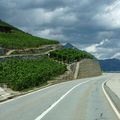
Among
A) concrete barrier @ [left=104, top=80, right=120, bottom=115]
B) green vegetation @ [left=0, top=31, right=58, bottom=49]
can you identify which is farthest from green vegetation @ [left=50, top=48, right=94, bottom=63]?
concrete barrier @ [left=104, top=80, right=120, bottom=115]

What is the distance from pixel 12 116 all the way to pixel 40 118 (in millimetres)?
1665

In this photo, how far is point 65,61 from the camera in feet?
361

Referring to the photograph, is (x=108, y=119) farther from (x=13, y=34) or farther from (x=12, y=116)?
(x=13, y=34)

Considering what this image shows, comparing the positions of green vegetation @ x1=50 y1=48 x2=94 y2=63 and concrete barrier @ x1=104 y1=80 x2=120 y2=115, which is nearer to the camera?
concrete barrier @ x1=104 y1=80 x2=120 y2=115

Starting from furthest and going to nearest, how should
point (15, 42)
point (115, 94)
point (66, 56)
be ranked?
point (66, 56) < point (15, 42) < point (115, 94)

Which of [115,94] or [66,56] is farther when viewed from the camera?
[66,56]

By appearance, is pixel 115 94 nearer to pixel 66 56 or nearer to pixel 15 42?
pixel 15 42

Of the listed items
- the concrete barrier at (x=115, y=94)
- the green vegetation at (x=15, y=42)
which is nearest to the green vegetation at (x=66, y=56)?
the green vegetation at (x=15, y=42)

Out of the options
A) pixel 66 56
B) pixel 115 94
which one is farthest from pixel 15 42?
pixel 115 94

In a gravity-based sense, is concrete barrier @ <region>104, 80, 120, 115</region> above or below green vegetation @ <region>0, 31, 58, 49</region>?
below

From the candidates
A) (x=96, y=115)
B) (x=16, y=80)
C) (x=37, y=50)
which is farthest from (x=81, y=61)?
(x=96, y=115)

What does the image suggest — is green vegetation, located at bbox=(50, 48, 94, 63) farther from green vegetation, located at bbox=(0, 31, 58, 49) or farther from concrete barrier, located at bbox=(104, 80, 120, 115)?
concrete barrier, located at bbox=(104, 80, 120, 115)

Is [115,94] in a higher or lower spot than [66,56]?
lower

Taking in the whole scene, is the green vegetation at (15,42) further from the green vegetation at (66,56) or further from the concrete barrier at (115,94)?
the concrete barrier at (115,94)
